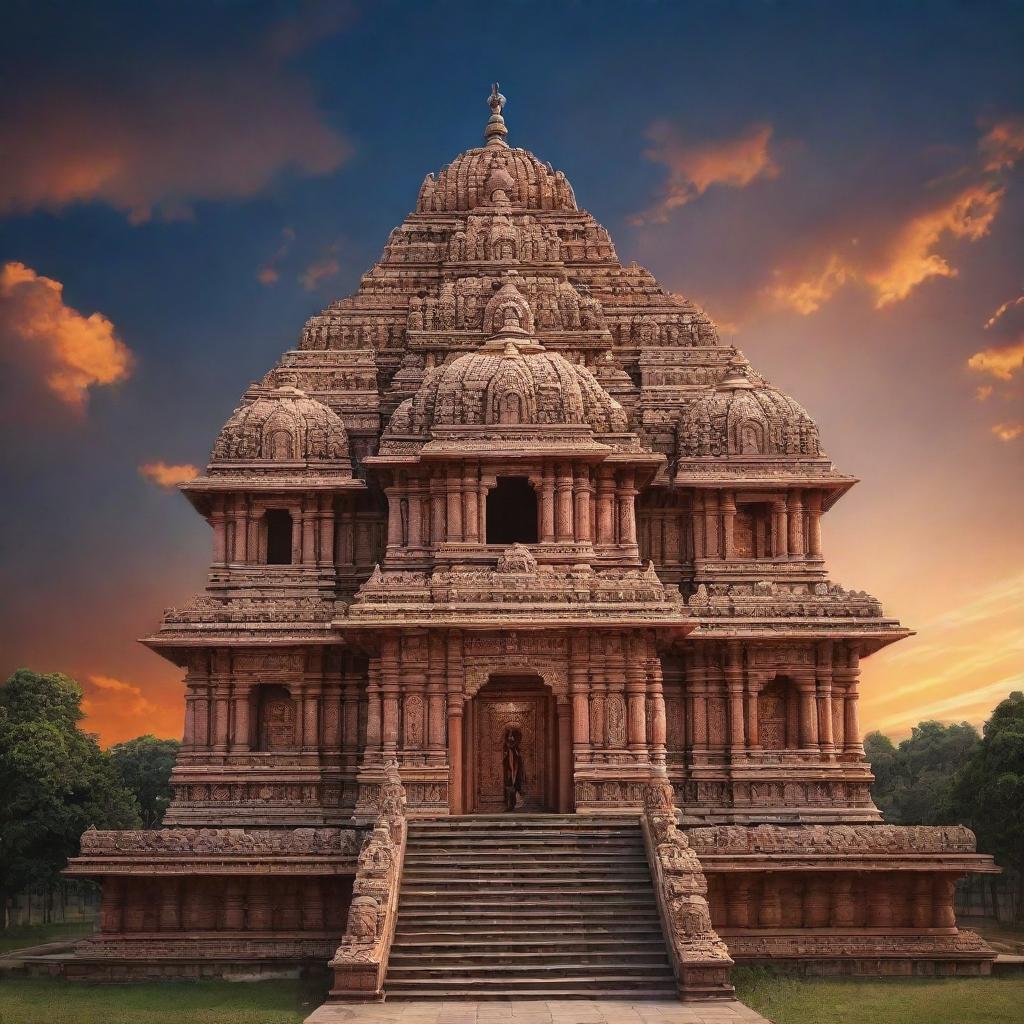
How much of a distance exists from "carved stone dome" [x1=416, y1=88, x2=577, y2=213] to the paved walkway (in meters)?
27.0

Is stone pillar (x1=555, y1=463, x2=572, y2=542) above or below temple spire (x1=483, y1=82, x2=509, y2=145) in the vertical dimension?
below

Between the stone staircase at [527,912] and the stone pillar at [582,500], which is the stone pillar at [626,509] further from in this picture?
the stone staircase at [527,912]

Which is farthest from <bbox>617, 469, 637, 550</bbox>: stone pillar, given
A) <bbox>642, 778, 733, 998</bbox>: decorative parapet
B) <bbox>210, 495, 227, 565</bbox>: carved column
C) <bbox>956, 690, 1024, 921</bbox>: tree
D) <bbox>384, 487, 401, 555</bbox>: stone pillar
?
<bbox>956, 690, 1024, 921</bbox>: tree

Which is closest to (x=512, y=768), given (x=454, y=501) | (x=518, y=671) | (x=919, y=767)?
(x=518, y=671)

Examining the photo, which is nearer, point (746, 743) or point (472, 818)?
point (472, 818)

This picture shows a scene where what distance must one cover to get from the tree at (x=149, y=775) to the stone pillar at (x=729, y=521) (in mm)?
41632

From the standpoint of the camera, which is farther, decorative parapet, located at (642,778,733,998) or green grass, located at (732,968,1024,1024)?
green grass, located at (732,968,1024,1024)

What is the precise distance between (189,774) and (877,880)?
1468 cm

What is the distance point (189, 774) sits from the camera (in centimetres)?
3506

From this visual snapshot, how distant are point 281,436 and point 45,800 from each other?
1626cm

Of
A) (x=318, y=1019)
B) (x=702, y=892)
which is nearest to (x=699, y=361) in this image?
(x=702, y=892)

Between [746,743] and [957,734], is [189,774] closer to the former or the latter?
[746,743]

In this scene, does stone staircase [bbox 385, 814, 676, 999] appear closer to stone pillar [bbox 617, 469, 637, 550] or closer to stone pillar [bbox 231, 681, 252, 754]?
stone pillar [bbox 231, 681, 252, 754]

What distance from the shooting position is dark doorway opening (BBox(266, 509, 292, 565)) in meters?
38.8
